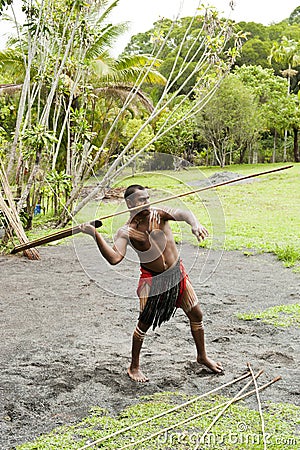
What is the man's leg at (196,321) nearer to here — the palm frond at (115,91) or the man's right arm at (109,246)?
the man's right arm at (109,246)

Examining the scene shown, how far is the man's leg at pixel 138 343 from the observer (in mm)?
3275

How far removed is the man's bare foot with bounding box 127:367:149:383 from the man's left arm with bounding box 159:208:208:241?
3.23 feet

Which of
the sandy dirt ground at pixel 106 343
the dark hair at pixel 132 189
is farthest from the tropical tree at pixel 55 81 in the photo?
the dark hair at pixel 132 189

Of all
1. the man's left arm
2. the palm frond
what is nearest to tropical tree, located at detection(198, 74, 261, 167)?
the palm frond

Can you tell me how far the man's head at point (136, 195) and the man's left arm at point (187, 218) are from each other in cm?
14

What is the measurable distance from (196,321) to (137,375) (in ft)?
1.58

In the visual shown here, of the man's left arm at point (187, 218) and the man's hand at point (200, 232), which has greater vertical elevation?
the man's left arm at point (187, 218)

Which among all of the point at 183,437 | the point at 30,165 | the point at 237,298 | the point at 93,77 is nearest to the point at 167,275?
the point at 183,437

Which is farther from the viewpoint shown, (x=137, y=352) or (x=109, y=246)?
(x=137, y=352)

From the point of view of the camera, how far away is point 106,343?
13.6ft

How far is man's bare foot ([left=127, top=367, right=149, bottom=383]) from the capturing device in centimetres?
337

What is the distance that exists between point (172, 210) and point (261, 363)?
4.23ft

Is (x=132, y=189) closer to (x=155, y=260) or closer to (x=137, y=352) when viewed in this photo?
(x=155, y=260)

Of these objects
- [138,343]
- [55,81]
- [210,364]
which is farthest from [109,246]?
[55,81]
